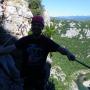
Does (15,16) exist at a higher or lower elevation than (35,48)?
lower

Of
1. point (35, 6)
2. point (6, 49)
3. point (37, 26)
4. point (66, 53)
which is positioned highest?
point (37, 26)

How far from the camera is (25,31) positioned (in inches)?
1672

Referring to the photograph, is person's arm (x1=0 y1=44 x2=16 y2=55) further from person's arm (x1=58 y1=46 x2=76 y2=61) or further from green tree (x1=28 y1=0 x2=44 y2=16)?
green tree (x1=28 y1=0 x2=44 y2=16)

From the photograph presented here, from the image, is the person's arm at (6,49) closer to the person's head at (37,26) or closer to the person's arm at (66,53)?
the person's head at (37,26)

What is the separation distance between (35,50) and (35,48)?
4cm

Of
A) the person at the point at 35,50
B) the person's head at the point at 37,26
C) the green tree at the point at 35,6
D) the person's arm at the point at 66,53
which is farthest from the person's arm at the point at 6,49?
the green tree at the point at 35,6

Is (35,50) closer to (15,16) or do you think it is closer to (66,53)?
(66,53)

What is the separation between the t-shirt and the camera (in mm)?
7141

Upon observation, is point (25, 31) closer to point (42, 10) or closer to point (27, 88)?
point (42, 10)

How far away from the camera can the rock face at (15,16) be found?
39312mm

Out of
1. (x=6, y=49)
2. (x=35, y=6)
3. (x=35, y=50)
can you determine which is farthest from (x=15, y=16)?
(x=6, y=49)

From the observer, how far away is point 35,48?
282 inches

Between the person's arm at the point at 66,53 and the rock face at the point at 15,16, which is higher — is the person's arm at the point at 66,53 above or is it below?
above

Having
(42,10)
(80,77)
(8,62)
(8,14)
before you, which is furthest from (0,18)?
(80,77)
